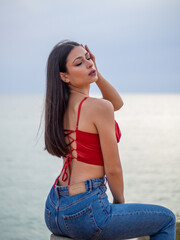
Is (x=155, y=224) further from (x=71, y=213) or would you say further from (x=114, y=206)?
(x=71, y=213)

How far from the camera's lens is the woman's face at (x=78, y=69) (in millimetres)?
2639

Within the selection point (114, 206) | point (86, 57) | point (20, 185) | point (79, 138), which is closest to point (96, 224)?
point (114, 206)

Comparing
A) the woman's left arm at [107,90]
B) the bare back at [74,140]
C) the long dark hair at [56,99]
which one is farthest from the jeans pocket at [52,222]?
the woman's left arm at [107,90]

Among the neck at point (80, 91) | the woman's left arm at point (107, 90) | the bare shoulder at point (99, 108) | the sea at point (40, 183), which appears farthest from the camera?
the sea at point (40, 183)

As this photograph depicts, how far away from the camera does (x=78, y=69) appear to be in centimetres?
265

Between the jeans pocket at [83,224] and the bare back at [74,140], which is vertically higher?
the bare back at [74,140]

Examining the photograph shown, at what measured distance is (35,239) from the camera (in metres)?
9.04

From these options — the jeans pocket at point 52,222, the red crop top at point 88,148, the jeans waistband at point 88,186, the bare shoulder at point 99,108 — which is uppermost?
the bare shoulder at point 99,108

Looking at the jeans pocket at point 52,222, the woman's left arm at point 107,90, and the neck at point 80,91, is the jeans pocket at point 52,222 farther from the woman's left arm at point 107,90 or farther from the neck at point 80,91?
the woman's left arm at point 107,90

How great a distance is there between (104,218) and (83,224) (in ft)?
0.44

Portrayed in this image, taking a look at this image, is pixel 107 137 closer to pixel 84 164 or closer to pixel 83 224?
pixel 84 164

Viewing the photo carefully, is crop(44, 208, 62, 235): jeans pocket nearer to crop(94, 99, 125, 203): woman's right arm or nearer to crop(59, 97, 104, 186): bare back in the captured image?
crop(59, 97, 104, 186): bare back

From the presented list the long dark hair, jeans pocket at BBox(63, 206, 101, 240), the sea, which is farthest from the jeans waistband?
the sea

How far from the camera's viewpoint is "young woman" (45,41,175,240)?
230 cm
